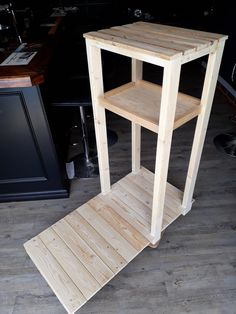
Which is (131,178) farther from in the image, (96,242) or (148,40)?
(148,40)

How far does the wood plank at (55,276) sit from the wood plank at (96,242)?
0.70ft

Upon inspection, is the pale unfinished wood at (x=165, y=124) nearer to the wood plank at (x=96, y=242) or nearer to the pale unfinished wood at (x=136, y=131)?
the wood plank at (x=96, y=242)

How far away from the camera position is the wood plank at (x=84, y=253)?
1315 millimetres

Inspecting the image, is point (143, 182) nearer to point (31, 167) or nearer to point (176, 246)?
point (176, 246)

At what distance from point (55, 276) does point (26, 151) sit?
0.83m

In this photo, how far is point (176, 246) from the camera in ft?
5.06

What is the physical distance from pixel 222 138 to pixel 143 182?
1.13 metres

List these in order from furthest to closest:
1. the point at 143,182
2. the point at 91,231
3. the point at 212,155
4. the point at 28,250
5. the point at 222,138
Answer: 1. the point at 222,138
2. the point at 212,155
3. the point at 143,182
4. the point at 91,231
5. the point at 28,250

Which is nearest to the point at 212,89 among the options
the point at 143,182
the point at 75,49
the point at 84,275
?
the point at 143,182

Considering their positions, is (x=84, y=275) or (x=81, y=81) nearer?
(x=84, y=275)

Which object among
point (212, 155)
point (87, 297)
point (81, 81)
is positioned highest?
point (81, 81)

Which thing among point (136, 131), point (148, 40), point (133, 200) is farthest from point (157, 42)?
point (133, 200)

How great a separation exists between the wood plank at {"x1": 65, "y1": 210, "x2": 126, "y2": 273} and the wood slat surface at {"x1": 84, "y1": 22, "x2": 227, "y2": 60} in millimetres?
1100

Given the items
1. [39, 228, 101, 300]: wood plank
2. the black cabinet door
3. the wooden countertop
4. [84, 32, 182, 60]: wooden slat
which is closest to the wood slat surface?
[84, 32, 182, 60]: wooden slat
